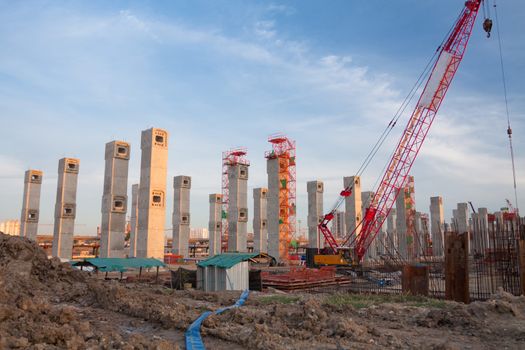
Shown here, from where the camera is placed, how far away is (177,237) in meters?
51.8

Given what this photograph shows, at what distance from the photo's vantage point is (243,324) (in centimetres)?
1023

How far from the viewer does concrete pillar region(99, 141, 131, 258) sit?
3562cm

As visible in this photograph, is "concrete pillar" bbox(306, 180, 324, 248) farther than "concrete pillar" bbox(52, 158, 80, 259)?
Yes

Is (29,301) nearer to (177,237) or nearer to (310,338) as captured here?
(310,338)

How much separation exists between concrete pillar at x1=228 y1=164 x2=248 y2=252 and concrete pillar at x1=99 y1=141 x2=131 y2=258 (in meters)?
14.2

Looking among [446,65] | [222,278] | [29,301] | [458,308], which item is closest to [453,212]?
[446,65]

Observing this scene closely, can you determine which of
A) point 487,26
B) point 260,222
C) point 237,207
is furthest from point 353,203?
point 487,26

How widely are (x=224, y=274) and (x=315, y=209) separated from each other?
104ft

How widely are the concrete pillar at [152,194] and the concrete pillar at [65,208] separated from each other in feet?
36.1

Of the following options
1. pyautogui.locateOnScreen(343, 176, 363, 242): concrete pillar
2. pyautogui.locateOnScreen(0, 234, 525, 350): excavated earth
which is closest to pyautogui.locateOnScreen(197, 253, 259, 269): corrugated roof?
pyautogui.locateOnScreen(0, 234, 525, 350): excavated earth

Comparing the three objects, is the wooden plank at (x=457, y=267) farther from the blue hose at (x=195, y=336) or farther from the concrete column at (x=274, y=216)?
the concrete column at (x=274, y=216)

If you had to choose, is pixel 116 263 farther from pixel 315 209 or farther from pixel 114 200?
pixel 315 209

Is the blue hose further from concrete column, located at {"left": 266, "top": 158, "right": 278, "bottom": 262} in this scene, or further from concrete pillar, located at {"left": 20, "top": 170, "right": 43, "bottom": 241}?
concrete pillar, located at {"left": 20, "top": 170, "right": 43, "bottom": 241}

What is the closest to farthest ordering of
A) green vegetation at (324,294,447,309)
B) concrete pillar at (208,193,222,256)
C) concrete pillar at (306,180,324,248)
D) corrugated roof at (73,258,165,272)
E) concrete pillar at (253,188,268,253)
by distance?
green vegetation at (324,294,447,309) → corrugated roof at (73,258,165,272) → concrete pillar at (306,180,324,248) → concrete pillar at (253,188,268,253) → concrete pillar at (208,193,222,256)
